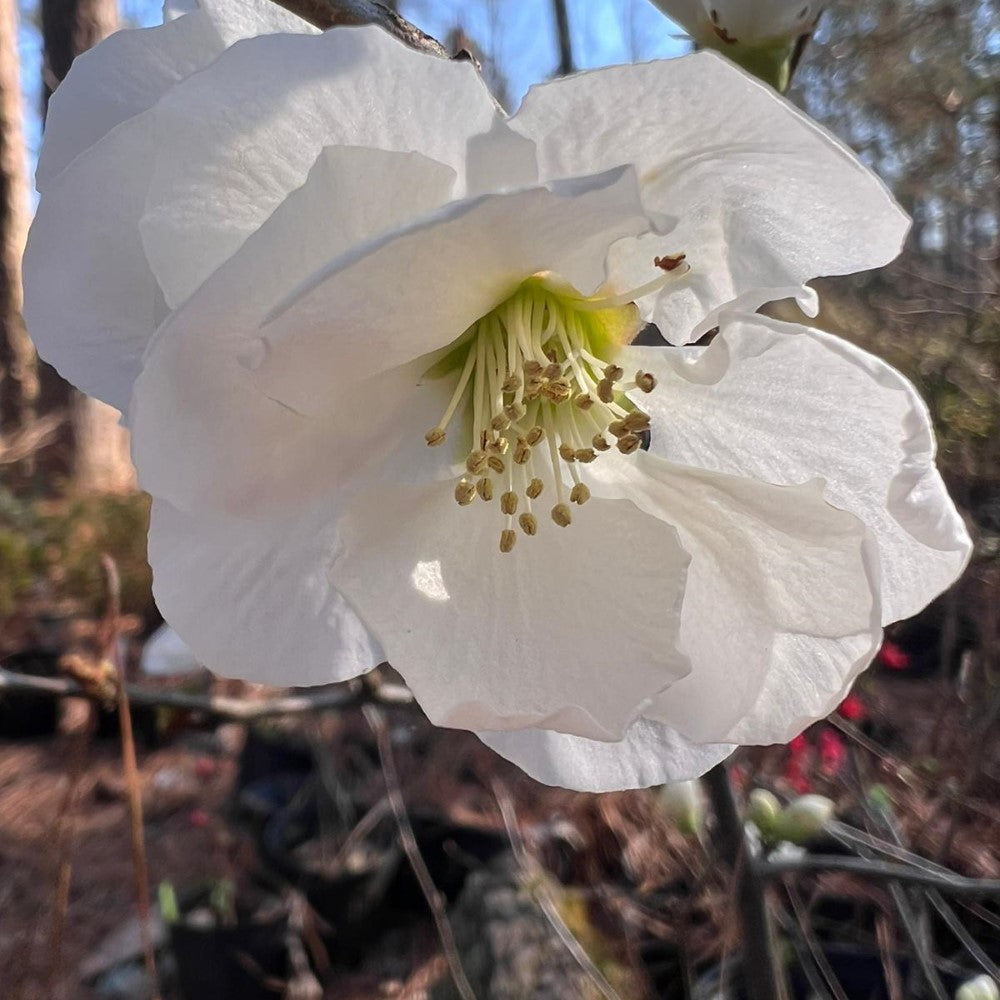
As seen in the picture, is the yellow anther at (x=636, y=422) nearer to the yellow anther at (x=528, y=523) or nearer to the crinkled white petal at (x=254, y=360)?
the yellow anther at (x=528, y=523)

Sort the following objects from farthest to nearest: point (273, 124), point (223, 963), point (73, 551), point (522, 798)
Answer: point (73, 551) < point (522, 798) < point (223, 963) < point (273, 124)

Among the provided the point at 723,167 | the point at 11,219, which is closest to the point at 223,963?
the point at 723,167

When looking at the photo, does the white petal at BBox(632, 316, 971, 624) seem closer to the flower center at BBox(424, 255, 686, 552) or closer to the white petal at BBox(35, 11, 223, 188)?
the flower center at BBox(424, 255, 686, 552)

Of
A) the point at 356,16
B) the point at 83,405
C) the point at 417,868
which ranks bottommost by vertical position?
the point at 83,405

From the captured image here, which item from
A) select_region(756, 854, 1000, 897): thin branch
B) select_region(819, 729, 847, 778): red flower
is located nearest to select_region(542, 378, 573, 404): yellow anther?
select_region(756, 854, 1000, 897): thin branch

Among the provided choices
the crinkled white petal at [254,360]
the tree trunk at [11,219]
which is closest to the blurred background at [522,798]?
the crinkled white petal at [254,360]

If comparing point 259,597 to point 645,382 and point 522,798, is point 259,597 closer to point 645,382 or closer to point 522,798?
point 645,382

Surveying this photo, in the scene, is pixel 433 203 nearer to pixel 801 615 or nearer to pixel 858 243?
pixel 858 243
